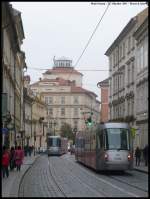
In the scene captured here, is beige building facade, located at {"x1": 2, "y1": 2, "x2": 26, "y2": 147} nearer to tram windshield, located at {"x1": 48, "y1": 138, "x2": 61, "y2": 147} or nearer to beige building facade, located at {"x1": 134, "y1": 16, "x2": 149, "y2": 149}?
beige building facade, located at {"x1": 134, "y1": 16, "x2": 149, "y2": 149}

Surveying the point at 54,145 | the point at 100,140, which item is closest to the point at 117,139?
the point at 100,140

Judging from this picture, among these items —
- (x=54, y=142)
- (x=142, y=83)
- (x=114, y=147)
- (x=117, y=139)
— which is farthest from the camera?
(x=54, y=142)

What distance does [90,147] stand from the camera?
42594mm

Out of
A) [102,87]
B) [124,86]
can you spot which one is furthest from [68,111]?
[124,86]

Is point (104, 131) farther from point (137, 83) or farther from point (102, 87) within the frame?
point (102, 87)

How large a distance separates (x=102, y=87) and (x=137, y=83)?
46.2m

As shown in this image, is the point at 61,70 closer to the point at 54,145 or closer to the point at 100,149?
the point at 54,145

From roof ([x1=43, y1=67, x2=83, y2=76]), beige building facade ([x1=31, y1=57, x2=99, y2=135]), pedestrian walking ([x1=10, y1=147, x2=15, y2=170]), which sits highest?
roof ([x1=43, y1=67, x2=83, y2=76])

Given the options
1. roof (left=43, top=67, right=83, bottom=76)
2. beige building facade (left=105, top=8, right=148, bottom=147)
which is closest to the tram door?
beige building facade (left=105, top=8, right=148, bottom=147)

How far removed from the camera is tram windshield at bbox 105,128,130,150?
3672cm

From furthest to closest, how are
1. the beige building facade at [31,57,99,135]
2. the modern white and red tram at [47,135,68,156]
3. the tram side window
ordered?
the beige building facade at [31,57,99,135]
the modern white and red tram at [47,135,68,156]
the tram side window

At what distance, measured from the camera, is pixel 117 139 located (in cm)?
3688

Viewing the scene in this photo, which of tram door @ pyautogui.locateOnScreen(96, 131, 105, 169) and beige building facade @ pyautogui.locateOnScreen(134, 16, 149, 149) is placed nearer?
tram door @ pyautogui.locateOnScreen(96, 131, 105, 169)

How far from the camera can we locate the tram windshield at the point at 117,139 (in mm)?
36719
